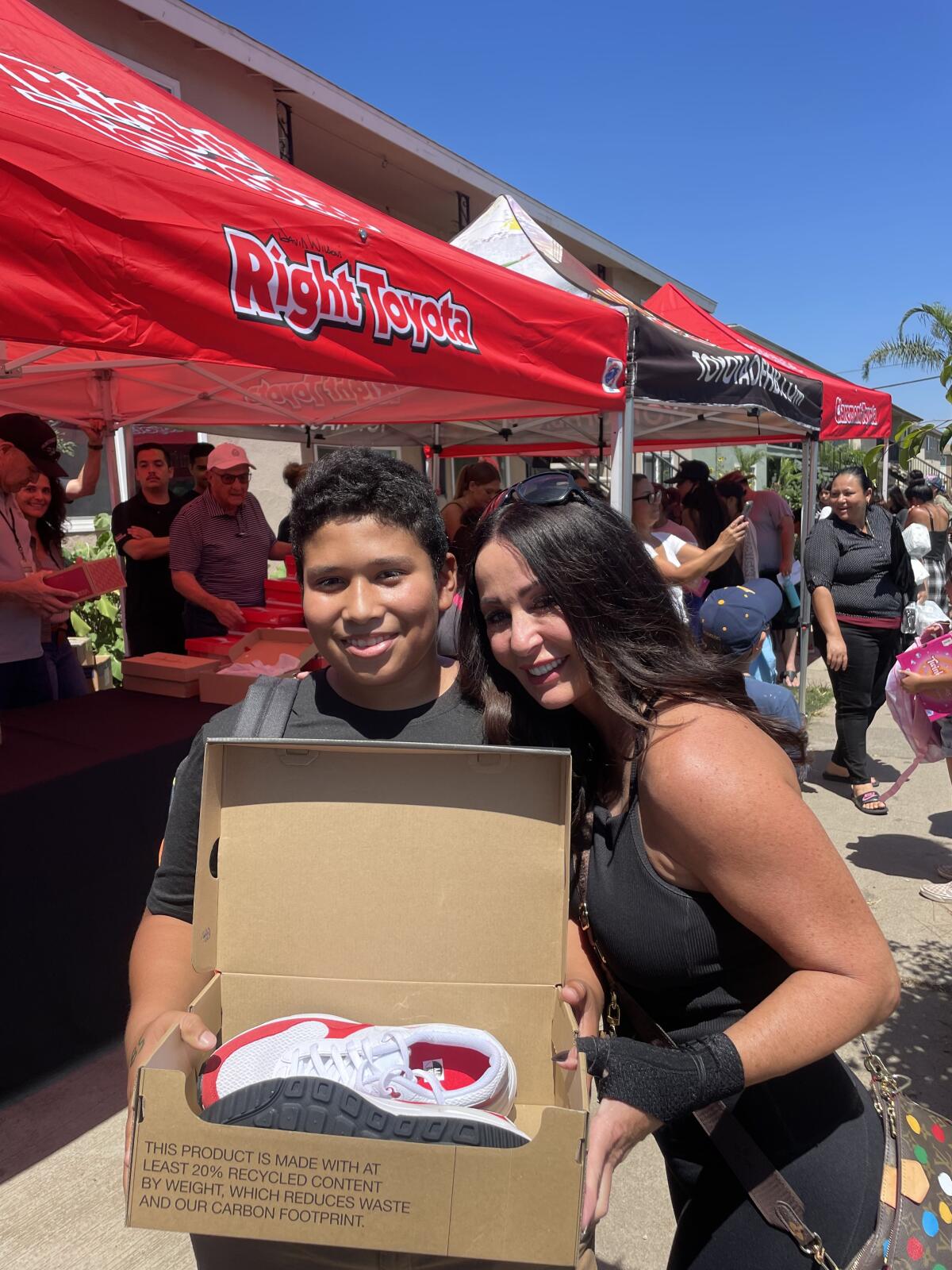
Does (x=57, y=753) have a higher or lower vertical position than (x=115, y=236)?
lower

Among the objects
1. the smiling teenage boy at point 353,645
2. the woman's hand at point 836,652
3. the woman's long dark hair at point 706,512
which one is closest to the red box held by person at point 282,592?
the smiling teenage boy at point 353,645

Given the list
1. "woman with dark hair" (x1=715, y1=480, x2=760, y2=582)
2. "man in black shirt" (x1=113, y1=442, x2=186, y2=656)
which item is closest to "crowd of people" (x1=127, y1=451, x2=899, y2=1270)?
"man in black shirt" (x1=113, y1=442, x2=186, y2=656)

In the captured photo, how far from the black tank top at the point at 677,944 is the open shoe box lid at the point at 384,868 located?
129 millimetres

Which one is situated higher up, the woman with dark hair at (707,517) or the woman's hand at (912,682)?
the woman with dark hair at (707,517)

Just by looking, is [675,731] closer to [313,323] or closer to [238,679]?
[313,323]

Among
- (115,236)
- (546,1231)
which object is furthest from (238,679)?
(546,1231)

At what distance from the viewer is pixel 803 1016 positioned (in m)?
1.03

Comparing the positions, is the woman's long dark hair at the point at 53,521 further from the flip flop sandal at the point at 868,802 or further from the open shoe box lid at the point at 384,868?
the flip flop sandal at the point at 868,802

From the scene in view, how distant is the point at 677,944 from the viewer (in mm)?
1163

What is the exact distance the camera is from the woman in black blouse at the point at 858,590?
4.93 meters

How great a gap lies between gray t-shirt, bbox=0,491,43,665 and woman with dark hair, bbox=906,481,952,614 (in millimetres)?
5456

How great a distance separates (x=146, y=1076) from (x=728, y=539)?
4584 mm

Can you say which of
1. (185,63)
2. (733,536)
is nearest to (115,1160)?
(733,536)

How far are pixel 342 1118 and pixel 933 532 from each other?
294 inches
